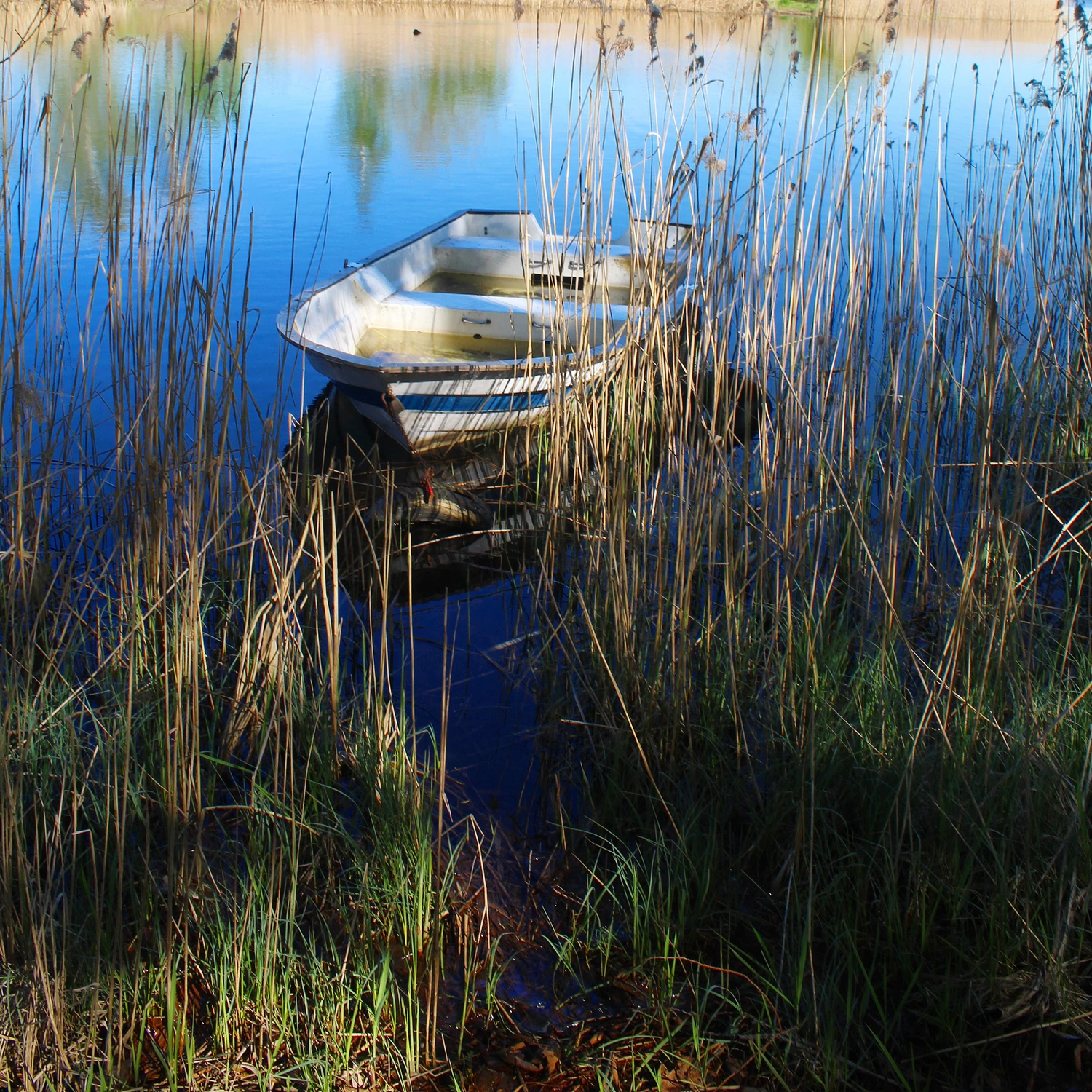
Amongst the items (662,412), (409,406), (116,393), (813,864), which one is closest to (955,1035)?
(813,864)

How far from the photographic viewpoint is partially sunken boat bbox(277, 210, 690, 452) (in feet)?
10.6

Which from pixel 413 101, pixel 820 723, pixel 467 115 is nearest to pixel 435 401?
pixel 820 723

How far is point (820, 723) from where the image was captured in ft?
6.10

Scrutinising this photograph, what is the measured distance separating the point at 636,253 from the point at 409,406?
6.48ft

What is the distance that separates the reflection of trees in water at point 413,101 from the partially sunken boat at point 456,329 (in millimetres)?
3651

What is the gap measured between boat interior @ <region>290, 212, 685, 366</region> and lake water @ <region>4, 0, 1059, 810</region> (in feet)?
1.11

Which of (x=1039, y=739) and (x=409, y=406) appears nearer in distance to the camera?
(x=1039, y=739)

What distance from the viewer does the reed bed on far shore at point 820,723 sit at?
57.9 inches

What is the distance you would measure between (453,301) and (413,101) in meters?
8.39

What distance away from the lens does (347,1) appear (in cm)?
1401

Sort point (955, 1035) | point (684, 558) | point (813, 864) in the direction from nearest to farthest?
point (955, 1035)
point (813, 864)
point (684, 558)

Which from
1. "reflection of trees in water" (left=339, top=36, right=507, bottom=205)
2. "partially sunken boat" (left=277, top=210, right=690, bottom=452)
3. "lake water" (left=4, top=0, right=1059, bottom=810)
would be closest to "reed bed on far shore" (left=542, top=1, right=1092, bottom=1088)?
"lake water" (left=4, top=0, right=1059, bottom=810)

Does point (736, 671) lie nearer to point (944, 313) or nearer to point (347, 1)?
point (944, 313)

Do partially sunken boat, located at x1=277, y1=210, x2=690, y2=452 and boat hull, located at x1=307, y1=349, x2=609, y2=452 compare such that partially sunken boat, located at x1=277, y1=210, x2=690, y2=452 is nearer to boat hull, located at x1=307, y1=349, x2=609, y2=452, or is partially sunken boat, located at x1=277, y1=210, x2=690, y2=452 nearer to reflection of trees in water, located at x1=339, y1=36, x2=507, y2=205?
boat hull, located at x1=307, y1=349, x2=609, y2=452
